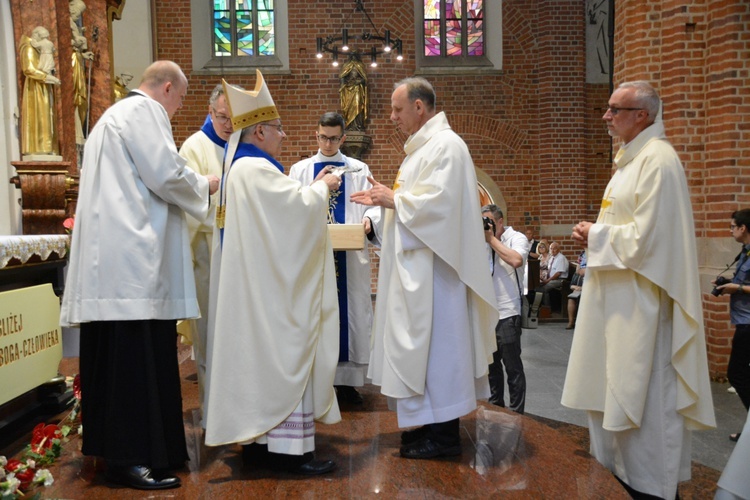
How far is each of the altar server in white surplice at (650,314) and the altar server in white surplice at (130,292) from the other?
1.96 metres

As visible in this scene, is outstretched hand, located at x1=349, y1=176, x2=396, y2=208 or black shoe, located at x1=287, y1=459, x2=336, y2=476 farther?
outstretched hand, located at x1=349, y1=176, x2=396, y2=208

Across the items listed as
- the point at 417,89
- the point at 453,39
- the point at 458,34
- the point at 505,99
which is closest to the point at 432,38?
the point at 453,39

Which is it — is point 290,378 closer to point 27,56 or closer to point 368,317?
point 368,317

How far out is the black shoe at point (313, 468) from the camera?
115 inches

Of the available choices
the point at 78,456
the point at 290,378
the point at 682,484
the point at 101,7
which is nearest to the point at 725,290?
the point at 682,484

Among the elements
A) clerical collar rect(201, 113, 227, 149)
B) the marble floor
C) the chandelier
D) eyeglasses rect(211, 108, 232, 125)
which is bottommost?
Answer: the marble floor

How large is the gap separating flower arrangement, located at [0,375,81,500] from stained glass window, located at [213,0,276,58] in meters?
9.78

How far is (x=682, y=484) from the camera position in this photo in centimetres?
347

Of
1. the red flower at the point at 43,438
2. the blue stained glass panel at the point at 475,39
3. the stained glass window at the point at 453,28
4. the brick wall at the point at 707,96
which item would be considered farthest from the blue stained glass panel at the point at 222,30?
the red flower at the point at 43,438

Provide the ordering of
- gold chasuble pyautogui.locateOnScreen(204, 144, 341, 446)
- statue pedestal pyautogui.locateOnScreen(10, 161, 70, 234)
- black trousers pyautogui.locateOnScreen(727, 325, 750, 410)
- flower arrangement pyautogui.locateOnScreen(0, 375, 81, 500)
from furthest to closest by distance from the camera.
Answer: statue pedestal pyautogui.locateOnScreen(10, 161, 70, 234)
black trousers pyautogui.locateOnScreen(727, 325, 750, 410)
gold chasuble pyautogui.locateOnScreen(204, 144, 341, 446)
flower arrangement pyautogui.locateOnScreen(0, 375, 81, 500)

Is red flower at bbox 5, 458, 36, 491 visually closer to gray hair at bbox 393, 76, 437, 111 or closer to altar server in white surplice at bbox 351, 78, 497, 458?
altar server in white surplice at bbox 351, 78, 497, 458

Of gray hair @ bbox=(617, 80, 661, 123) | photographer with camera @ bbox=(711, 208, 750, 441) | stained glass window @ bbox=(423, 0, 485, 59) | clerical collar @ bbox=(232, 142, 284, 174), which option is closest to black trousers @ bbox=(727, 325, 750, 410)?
photographer with camera @ bbox=(711, 208, 750, 441)

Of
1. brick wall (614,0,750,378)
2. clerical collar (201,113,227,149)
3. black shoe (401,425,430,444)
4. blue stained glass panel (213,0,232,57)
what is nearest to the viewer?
black shoe (401,425,430,444)

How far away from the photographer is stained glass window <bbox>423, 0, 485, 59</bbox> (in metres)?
12.6
